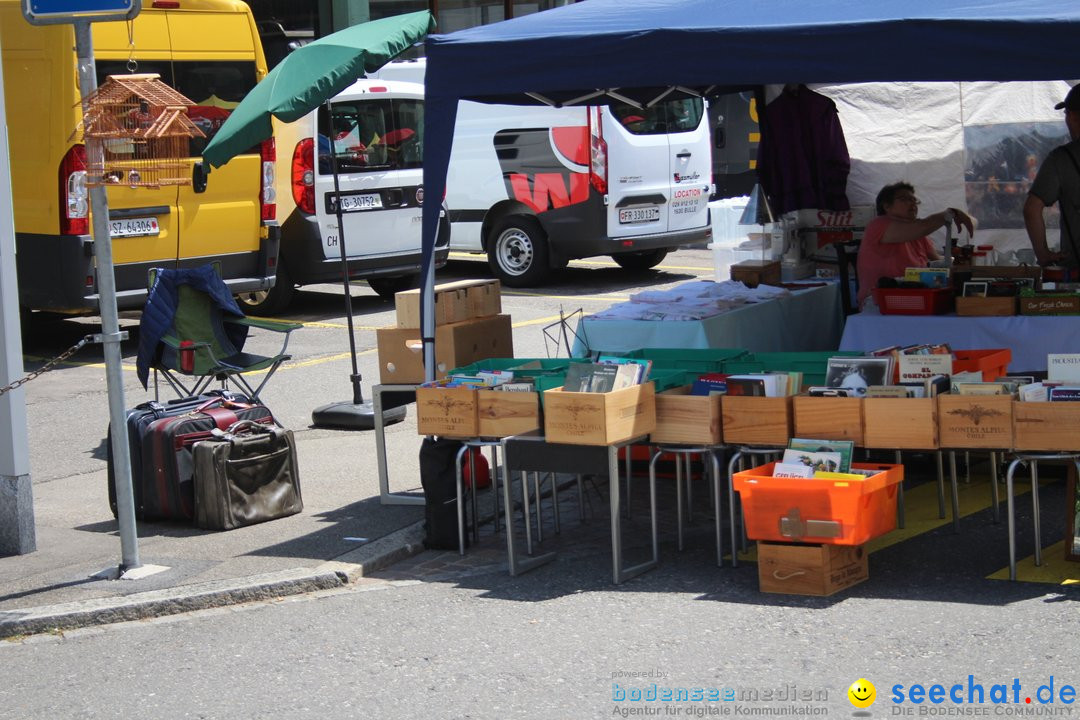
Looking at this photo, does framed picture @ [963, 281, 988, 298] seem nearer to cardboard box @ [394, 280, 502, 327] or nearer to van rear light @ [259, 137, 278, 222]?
cardboard box @ [394, 280, 502, 327]

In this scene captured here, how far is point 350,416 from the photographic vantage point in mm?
9727

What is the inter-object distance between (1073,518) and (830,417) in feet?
3.60

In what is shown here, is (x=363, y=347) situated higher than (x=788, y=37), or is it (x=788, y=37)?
(x=788, y=37)

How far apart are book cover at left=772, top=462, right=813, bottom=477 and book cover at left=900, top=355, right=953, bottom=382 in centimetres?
74

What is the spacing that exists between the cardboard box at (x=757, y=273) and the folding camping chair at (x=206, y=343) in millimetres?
3179

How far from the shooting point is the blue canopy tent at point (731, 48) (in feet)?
20.7

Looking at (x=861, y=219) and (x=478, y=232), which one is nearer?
(x=861, y=219)

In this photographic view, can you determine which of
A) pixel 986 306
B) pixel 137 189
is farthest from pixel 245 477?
pixel 137 189

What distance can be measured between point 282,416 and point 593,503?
10.4 feet

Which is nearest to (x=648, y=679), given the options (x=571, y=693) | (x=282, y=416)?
(x=571, y=693)

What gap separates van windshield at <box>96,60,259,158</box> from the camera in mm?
12234

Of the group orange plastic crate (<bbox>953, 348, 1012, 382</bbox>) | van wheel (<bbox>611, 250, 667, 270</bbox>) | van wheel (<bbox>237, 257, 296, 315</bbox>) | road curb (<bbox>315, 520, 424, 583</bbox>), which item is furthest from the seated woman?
van wheel (<bbox>611, 250, 667, 270</bbox>)

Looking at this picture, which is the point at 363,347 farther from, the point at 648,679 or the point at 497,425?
the point at 648,679

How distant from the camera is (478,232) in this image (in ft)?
53.6
